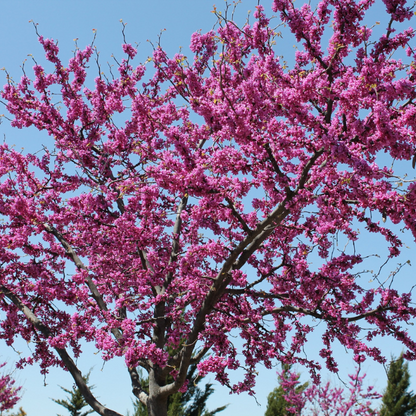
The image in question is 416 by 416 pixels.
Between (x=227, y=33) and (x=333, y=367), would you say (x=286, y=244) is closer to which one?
(x=333, y=367)

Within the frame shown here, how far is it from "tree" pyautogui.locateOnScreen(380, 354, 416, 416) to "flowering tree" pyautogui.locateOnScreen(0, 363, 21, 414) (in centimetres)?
2081

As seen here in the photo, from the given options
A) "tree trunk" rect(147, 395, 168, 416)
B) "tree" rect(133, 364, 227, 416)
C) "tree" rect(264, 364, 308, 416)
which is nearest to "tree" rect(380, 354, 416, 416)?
"tree" rect(264, 364, 308, 416)

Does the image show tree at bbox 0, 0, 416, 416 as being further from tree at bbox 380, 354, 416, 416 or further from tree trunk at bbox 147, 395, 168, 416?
tree at bbox 380, 354, 416, 416

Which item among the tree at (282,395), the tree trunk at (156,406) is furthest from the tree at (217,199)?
the tree at (282,395)

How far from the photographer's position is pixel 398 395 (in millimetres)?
24703

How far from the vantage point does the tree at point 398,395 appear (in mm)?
24234

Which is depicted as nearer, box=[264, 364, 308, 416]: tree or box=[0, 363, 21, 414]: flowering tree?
box=[0, 363, 21, 414]: flowering tree

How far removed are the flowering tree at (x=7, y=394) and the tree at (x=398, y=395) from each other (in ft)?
68.3

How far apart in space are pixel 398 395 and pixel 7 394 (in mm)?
22066

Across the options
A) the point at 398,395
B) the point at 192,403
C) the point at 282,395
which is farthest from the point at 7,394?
the point at 398,395

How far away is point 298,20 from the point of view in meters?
6.62

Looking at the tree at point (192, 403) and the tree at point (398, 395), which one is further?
the tree at point (398, 395)

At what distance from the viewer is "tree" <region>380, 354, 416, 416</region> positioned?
24234 mm

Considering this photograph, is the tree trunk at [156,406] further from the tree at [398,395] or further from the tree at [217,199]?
the tree at [398,395]
